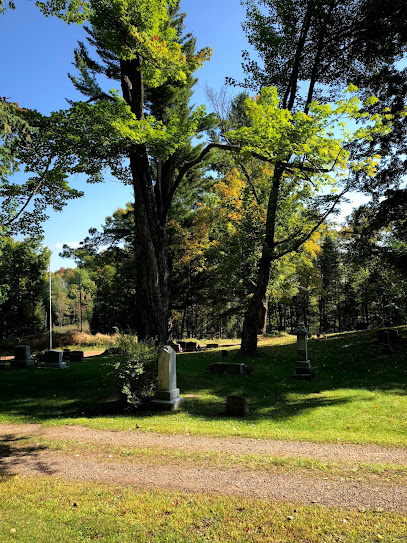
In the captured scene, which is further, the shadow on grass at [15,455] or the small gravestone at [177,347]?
the small gravestone at [177,347]

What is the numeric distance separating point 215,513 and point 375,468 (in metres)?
2.74

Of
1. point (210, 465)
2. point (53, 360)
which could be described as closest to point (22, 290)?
point (53, 360)

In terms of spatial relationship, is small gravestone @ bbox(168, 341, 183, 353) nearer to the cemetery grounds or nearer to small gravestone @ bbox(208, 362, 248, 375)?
small gravestone @ bbox(208, 362, 248, 375)

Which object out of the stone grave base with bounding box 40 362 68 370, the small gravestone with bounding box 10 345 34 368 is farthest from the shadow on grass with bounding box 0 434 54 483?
the small gravestone with bounding box 10 345 34 368

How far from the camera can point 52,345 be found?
29.4 meters

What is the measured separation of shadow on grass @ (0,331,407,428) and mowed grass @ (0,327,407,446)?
3cm

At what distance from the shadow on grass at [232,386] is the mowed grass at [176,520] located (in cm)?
413

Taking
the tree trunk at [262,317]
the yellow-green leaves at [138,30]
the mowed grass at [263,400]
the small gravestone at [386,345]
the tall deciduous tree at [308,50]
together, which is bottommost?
the mowed grass at [263,400]

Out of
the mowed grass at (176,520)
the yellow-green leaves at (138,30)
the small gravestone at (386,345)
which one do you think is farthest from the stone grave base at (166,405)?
the small gravestone at (386,345)

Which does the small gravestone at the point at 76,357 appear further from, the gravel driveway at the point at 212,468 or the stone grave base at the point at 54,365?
the gravel driveway at the point at 212,468

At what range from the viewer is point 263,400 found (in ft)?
33.6

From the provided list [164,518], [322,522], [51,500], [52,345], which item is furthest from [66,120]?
[52,345]

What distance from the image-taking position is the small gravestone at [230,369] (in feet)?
43.5

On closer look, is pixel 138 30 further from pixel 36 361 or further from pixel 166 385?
pixel 36 361
